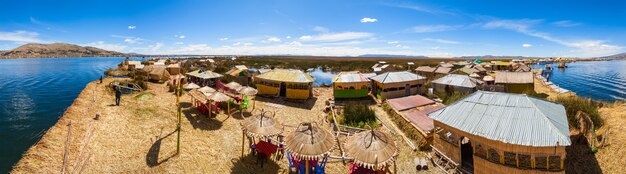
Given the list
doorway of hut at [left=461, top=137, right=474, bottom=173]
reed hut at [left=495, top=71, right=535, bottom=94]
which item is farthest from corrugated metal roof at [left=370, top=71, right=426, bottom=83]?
doorway of hut at [left=461, top=137, right=474, bottom=173]

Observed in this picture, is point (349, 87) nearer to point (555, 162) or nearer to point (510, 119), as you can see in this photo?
point (510, 119)

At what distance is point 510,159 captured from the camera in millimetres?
9430

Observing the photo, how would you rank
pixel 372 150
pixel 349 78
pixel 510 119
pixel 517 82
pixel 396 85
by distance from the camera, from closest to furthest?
1. pixel 372 150
2. pixel 510 119
3. pixel 396 85
4. pixel 349 78
5. pixel 517 82

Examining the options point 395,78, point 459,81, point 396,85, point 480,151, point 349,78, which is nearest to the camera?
point 480,151

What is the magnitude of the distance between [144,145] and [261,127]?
6075 millimetres

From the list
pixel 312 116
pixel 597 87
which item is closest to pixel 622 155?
pixel 312 116

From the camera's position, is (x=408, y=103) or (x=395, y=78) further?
(x=395, y=78)

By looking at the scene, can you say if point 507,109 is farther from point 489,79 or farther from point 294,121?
point 489,79

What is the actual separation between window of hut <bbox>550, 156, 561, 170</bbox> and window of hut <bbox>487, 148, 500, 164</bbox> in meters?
1.55

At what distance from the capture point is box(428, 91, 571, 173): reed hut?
29.3ft

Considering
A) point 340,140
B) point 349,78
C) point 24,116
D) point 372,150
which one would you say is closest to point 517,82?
point 349,78

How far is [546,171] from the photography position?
29.3ft

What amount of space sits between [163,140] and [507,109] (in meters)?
16.0

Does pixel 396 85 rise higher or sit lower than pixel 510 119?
higher
